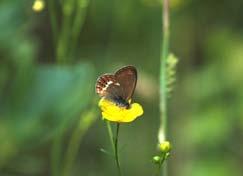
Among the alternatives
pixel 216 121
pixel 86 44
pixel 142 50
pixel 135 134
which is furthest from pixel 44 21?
pixel 216 121

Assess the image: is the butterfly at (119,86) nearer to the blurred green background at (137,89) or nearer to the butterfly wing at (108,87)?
the butterfly wing at (108,87)

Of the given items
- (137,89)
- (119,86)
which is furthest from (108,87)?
(137,89)

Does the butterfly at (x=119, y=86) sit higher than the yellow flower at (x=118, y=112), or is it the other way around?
the butterfly at (x=119, y=86)

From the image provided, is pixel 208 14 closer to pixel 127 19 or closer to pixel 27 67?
pixel 127 19

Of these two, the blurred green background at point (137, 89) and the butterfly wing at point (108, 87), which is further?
the blurred green background at point (137, 89)

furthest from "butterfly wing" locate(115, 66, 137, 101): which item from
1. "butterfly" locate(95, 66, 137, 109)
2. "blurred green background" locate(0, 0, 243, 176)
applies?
"blurred green background" locate(0, 0, 243, 176)

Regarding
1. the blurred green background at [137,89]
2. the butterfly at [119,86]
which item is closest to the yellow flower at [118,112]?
the butterfly at [119,86]
